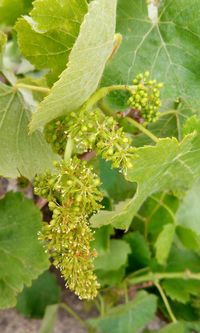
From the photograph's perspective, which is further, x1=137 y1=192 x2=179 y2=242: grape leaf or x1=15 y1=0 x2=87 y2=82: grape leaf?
x1=137 y1=192 x2=179 y2=242: grape leaf

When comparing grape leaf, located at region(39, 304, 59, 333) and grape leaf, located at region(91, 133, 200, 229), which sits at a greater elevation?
grape leaf, located at region(91, 133, 200, 229)

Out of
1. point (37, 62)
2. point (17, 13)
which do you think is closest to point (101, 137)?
point (37, 62)

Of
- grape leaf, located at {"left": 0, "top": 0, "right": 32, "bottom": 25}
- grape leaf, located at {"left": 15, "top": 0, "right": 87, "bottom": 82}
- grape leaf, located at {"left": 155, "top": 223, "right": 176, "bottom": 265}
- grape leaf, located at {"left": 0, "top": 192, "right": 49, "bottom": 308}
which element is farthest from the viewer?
grape leaf, located at {"left": 155, "top": 223, "right": 176, "bottom": 265}

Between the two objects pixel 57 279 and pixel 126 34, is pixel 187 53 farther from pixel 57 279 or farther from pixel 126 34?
pixel 57 279

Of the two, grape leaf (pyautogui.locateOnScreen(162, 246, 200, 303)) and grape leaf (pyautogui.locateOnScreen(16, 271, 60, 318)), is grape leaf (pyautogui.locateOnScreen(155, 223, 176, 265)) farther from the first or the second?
grape leaf (pyautogui.locateOnScreen(16, 271, 60, 318))

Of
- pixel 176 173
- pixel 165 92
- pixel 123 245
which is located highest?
pixel 165 92

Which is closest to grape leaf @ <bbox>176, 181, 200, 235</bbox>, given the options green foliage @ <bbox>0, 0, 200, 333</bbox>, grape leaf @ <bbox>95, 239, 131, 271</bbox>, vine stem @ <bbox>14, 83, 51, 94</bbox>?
green foliage @ <bbox>0, 0, 200, 333</bbox>
